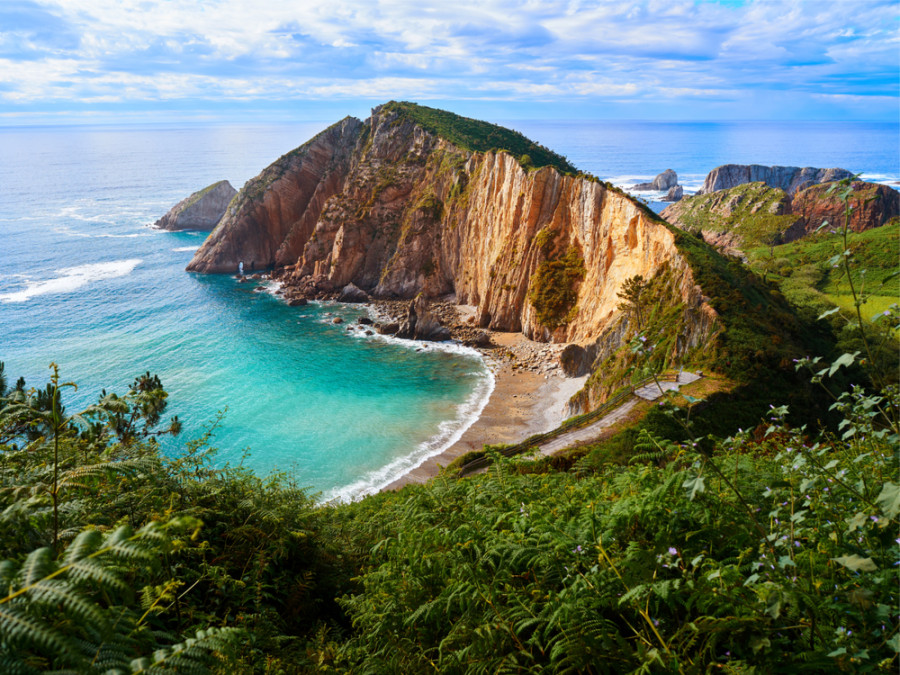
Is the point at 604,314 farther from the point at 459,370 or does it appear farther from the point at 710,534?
the point at 710,534

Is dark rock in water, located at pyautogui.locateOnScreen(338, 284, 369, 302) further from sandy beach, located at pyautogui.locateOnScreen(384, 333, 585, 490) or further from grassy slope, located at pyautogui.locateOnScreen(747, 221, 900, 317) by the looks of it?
grassy slope, located at pyautogui.locateOnScreen(747, 221, 900, 317)

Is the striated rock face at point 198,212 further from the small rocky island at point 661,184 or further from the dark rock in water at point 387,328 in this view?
the small rocky island at point 661,184

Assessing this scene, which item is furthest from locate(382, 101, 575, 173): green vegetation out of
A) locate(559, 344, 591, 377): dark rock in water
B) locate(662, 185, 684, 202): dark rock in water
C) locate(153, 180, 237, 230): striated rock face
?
locate(662, 185, 684, 202): dark rock in water

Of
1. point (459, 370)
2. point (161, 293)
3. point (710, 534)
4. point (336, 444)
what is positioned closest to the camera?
point (710, 534)

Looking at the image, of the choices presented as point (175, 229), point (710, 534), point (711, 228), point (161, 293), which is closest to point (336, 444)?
point (710, 534)

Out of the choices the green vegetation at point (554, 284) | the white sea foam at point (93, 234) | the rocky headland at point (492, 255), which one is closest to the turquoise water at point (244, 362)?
the rocky headland at point (492, 255)

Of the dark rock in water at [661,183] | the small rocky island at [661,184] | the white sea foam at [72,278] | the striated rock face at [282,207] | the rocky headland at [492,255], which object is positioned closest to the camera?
the rocky headland at [492,255]

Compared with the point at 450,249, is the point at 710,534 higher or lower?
higher
